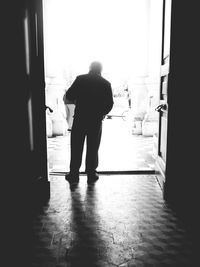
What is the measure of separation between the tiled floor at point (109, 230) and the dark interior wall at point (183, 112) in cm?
28

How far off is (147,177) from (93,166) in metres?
0.86

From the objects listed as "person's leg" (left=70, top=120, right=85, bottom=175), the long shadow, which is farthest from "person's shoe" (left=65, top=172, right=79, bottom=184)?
the long shadow

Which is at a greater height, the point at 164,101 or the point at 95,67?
the point at 95,67

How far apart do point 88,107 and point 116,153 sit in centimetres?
229

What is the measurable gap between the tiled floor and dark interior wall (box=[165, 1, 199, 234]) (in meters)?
0.28

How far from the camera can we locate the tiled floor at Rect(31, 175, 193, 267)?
240cm

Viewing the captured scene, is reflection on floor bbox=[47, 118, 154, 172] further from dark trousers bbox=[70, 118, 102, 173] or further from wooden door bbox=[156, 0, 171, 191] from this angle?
wooden door bbox=[156, 0, 171, 191]

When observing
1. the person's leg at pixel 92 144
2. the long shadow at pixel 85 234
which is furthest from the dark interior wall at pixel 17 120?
the person's leg at pixel 92 144

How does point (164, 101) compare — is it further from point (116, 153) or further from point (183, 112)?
point (116, 153)

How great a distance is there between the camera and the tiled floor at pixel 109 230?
7.87 feet

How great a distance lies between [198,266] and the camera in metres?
2.31

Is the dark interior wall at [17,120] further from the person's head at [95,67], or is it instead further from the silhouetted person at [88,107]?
the person's head at [95,67]

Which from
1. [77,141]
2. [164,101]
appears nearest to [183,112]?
[164,101]

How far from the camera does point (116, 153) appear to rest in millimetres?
6387
